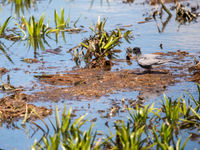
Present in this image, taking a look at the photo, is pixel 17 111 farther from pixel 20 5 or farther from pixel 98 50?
pixel 20 5

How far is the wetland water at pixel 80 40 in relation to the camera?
553 cm

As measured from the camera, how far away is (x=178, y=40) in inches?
402

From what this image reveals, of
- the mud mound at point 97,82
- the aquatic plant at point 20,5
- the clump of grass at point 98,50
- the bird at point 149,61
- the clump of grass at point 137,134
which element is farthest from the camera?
the aquatic plant at point 20,5

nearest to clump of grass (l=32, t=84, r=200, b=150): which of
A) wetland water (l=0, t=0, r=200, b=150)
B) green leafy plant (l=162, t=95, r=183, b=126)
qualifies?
green leafy plant (l=162, t=95, r=183, b=126)

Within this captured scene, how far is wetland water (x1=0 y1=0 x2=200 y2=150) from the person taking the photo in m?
5.53

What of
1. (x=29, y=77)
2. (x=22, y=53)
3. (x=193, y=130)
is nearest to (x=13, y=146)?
(x=193, y=130)

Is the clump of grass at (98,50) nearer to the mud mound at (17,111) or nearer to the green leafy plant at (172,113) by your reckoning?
the mud mound at (17,111)

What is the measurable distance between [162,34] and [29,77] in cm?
478

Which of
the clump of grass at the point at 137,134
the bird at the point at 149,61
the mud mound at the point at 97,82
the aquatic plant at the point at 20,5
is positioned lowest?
the clump of grass at the point at 137,134

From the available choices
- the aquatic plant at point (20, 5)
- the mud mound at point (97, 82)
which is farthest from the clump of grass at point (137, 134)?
the aquatic plant at point (20, 5)

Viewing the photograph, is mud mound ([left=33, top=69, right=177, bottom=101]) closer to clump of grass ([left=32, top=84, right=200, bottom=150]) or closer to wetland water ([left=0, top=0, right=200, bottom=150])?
wetland water ([left=0, top=0, right=200, bottom=150])

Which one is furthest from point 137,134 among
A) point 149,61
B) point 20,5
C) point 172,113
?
point 20,5

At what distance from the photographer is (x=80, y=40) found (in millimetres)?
10688

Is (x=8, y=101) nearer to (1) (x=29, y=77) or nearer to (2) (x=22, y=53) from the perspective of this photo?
(1) (x=29, y=77)
